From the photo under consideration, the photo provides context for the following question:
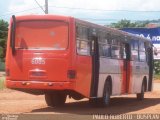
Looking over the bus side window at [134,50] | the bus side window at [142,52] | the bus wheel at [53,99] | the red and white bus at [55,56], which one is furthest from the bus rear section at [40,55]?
the bus side window at [142,52]

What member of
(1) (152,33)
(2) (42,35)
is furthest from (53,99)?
(1) (152,33)

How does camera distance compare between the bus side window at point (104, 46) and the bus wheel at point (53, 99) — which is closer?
the bus side window at point (104, 46)

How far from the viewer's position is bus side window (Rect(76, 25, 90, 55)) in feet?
60.0

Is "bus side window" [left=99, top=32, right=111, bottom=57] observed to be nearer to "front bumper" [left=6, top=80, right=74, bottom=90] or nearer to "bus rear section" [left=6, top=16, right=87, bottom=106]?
"bus rear section" [left=6, top=16, right=87, bottom=106]

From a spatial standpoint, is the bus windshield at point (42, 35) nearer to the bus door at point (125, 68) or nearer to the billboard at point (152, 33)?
the bus door at point (125, 68)

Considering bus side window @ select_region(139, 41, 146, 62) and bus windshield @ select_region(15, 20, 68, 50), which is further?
bus side window @ select_region(139, 41, 146, 62)

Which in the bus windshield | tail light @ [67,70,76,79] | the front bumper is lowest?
the front bumper

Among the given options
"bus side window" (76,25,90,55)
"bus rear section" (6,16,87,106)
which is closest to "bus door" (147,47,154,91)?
"bus side window" (76,25,90,55)

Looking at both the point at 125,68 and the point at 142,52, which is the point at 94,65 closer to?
the point at 125,68

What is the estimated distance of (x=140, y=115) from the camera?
1722cm

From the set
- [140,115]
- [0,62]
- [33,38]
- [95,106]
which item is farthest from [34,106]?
[0,62]

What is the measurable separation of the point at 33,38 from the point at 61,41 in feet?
3.04

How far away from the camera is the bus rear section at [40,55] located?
17.7 metres

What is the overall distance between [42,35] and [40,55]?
65cm
